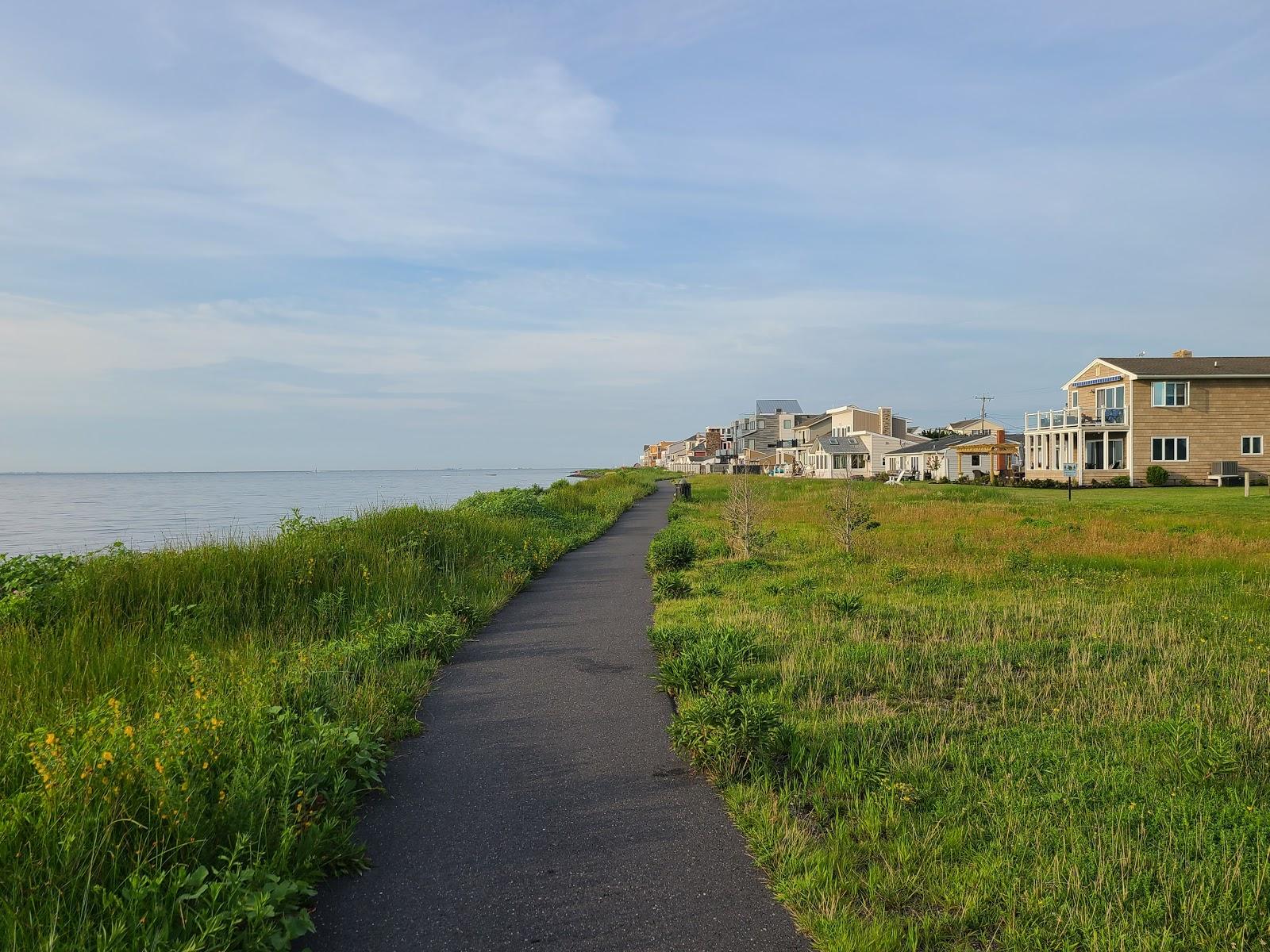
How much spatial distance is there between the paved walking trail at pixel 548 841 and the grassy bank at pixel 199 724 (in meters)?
0.29

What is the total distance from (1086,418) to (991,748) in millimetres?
48716

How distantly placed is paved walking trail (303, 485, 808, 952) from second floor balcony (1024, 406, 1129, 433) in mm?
47231

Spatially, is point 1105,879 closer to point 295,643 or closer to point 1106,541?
point 295,643

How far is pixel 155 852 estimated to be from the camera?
3512mm

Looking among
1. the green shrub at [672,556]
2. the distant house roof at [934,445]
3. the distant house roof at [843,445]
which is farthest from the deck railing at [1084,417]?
the green shrub at [672,556]

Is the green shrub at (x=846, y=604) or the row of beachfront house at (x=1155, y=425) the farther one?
the row of beachfront house at (x=1155, y=425)

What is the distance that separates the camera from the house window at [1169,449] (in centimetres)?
4381

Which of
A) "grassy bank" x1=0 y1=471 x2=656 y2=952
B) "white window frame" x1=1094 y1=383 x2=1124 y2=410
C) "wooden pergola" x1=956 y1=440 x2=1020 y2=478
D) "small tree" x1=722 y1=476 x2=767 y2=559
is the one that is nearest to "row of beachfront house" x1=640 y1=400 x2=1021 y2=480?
"wooden pergola" x1=956 y1=440 x2=1020 y2=478

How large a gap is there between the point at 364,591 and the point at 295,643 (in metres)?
3.01

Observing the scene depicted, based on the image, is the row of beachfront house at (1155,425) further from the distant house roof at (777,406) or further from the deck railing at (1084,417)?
the distant house roof at (777,406)

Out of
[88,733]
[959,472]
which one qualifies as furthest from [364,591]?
[959,472]

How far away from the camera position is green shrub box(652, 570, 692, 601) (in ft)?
39.7

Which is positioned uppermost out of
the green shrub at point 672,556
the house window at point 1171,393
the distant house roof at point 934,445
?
the house window at point 1171,393

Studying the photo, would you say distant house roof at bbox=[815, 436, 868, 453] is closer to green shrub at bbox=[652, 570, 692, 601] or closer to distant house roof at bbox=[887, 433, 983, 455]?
distant house roof at bbox=[887, 433, 983, 455]
